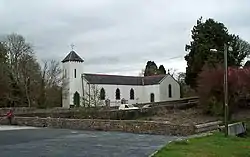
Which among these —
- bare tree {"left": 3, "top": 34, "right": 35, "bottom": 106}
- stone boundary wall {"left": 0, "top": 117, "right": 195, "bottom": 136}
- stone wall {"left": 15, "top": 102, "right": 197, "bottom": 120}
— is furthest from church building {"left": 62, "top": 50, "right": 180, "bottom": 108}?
stone boundary wall {"left": 0, "top": 117, "right": 195, "bottom": 136}

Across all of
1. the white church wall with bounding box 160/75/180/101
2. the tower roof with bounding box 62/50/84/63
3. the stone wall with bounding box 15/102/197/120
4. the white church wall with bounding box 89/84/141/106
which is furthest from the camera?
the white church wall with bounding box 160/75/180/101

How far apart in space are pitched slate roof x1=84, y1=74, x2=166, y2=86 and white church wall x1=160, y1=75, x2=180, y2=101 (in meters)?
1.22

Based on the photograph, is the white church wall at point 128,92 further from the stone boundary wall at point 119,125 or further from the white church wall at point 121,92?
the stone boundary wall at point 119,125

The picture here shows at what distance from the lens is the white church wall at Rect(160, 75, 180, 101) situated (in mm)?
92938

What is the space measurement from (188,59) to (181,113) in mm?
15749

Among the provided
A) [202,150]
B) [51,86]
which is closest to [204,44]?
[51,86]

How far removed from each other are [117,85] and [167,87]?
10.8 m

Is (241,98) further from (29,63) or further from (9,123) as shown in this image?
(29,63)

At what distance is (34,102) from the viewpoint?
64938 millimetres

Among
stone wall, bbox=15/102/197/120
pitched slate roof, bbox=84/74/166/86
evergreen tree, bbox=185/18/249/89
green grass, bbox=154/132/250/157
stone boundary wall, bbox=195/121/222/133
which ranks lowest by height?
green grass, bbox=154/132/250/157

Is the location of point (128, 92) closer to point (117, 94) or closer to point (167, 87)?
point (117, 94)

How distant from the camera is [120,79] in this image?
94.4 metres

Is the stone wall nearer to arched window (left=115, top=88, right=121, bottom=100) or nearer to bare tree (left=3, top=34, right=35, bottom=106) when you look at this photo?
bare tree (left=3, top=34, right=35, bottom=106)

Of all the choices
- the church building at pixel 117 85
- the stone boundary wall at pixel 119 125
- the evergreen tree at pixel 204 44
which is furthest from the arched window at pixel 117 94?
the stone boundary wall at pixel 119 125
